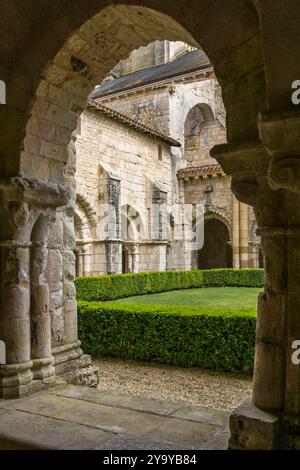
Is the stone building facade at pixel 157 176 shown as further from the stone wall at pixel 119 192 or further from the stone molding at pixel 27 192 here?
the stone molding at pixel 27 192

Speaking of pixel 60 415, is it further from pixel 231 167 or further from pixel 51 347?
pixel 231 167

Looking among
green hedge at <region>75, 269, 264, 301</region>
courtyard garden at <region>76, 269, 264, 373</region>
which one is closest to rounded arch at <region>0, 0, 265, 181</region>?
courtyard garden at <region>76, 269, 264, 373</region>

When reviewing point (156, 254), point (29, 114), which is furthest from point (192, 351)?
point (156, 254)

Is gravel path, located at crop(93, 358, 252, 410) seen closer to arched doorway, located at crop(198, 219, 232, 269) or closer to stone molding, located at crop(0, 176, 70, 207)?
stone molding, located at crop(0, 176, 70, 207)

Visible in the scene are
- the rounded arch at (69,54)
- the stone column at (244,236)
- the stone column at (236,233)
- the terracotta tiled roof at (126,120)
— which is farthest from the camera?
the stone column at (236,233)

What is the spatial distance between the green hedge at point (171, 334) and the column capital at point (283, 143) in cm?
456

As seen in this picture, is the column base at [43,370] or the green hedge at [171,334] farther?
the green hedge at [171,334]

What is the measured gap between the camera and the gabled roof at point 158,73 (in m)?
21.5

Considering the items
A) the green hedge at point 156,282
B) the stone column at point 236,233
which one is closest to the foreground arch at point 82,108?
the green hedge at point 156,282

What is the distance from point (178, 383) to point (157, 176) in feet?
45.9

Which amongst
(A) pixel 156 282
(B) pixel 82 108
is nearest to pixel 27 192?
(B) pixel 82 108

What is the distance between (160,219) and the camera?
61.1 feet

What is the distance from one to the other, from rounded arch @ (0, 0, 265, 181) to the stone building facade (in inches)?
437

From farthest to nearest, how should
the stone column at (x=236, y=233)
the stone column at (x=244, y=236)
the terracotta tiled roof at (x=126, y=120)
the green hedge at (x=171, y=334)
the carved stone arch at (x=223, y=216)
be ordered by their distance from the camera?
the carved stone arch at (x=223, y=216) → the stone column at (x=236, y=233) → the stone column at (x=244, y=236) → the terracotta tiled roof at (x=126, y=120) → the green hedge at (x=171, y=334)
